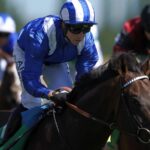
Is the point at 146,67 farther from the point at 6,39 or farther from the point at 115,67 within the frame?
the point at 6,39

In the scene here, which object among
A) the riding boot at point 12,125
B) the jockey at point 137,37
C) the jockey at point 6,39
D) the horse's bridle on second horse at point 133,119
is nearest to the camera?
the horse's bridle on second horse at point 133,119

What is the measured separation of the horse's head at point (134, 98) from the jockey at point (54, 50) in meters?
0.50

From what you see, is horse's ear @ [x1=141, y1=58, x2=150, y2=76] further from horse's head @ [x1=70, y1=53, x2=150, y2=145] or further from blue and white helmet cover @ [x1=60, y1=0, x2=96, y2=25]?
blue and white helmet cover @ [x1=60, y1=0, x2=96, y2=25]

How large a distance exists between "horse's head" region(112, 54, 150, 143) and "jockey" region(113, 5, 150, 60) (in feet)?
11.3

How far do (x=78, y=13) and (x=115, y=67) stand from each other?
0.66 m

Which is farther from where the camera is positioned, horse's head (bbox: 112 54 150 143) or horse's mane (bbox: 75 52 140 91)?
horse's mane (bbox: 75 52 140 91)

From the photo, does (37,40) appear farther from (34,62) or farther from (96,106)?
(96,106)

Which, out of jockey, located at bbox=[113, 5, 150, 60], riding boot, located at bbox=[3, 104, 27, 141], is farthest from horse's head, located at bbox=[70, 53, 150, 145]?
jockey, located at bbox=[113, 5, 150, 60]

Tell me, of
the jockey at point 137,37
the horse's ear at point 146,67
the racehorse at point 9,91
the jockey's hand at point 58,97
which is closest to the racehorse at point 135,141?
the horse's ear at point 146,67

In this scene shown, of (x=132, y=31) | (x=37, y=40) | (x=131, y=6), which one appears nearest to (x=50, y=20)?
(x=37, y=40)

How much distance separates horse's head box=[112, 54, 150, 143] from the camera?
5512 mm

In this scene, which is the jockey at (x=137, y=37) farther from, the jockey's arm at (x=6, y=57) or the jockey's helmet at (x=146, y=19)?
the jockey's arm at (x=6, y=57)

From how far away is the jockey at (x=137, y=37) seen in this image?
9.33 m

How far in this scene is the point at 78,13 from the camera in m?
6.19
